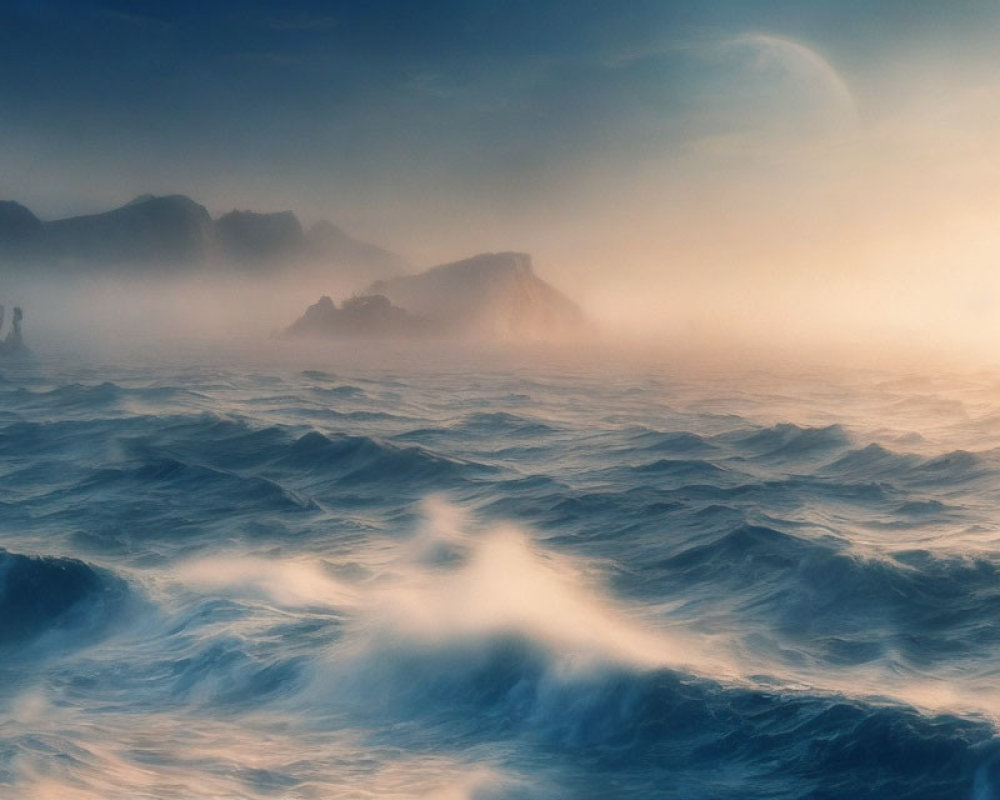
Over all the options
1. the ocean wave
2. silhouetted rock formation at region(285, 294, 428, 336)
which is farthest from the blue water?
silhouetted rock formation at region(285, 294, 428, 336)

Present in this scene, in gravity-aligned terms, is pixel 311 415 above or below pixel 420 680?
above

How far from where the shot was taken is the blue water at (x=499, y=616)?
38.5 feet

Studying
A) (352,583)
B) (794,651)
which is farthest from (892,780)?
(352,583)

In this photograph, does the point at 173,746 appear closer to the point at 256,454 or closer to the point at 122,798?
the point at 122,798

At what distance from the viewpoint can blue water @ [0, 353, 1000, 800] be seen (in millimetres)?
11750

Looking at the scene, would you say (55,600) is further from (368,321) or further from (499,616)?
(368,321)

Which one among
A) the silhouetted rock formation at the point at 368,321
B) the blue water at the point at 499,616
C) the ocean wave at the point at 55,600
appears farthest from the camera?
the silhouetted rock formation at the point at 368,321

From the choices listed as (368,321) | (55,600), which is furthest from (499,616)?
(368,321)

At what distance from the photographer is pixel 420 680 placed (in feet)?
48.3

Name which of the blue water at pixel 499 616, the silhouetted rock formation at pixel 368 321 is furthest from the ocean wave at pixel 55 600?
the silhouetted rock formation at pixel 368 321

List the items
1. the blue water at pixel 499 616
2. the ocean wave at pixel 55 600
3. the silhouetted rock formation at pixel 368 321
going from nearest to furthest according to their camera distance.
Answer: the blue water at pixel 499 616, the ocean wave at pixel 55 600, the silhouetted rock formation at pixel 368 321

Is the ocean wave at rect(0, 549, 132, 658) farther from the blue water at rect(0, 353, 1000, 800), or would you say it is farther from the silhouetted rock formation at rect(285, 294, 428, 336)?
the silhouetted rock formation at rect(285, 294, 428, 336)

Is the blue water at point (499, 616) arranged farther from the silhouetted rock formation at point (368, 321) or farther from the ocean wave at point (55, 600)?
the silhouetted rock formation at point (368, 321)

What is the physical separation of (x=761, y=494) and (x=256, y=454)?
18.1 metres
